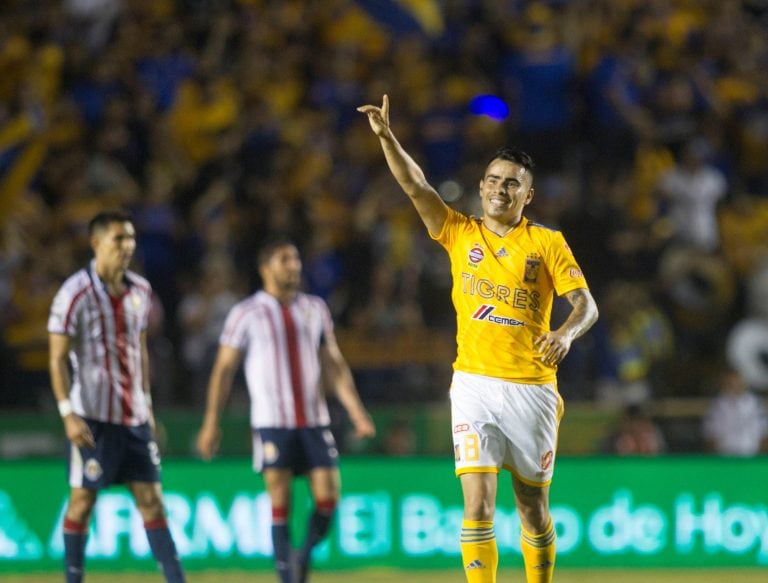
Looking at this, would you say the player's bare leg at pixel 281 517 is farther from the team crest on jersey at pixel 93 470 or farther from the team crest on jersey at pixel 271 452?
the team crest on jersey at pixel 93 470

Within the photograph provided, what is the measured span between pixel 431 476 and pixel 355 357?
1992 millimetres

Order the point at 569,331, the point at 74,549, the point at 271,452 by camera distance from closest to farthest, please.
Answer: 1. the point at 569,331
2. the point at 74,549
3. the point at 271,452

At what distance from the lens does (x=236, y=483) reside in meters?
10.3

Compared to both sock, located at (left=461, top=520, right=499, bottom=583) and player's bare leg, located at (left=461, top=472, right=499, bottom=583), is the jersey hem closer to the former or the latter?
player's bare leg, located at (left=461, top=472, right=499, bottom=583)

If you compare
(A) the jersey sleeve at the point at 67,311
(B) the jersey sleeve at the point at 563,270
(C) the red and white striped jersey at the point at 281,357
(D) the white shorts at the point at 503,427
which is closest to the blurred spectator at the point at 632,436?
(C) the red and white striped jersey at the point at 281,357

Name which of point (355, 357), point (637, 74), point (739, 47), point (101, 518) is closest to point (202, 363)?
point (355, 357)

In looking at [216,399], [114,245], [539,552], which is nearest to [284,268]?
[216,399]

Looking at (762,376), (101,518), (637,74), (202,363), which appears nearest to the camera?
(101,518)

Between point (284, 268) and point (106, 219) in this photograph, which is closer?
point (106, 219)

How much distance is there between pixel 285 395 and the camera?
8688mm

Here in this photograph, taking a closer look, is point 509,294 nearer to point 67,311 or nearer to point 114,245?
point 114,245

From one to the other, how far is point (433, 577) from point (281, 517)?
5.97 feet

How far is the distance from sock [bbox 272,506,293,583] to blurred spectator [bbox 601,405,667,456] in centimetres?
376

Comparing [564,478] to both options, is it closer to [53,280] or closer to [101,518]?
[101,518]
